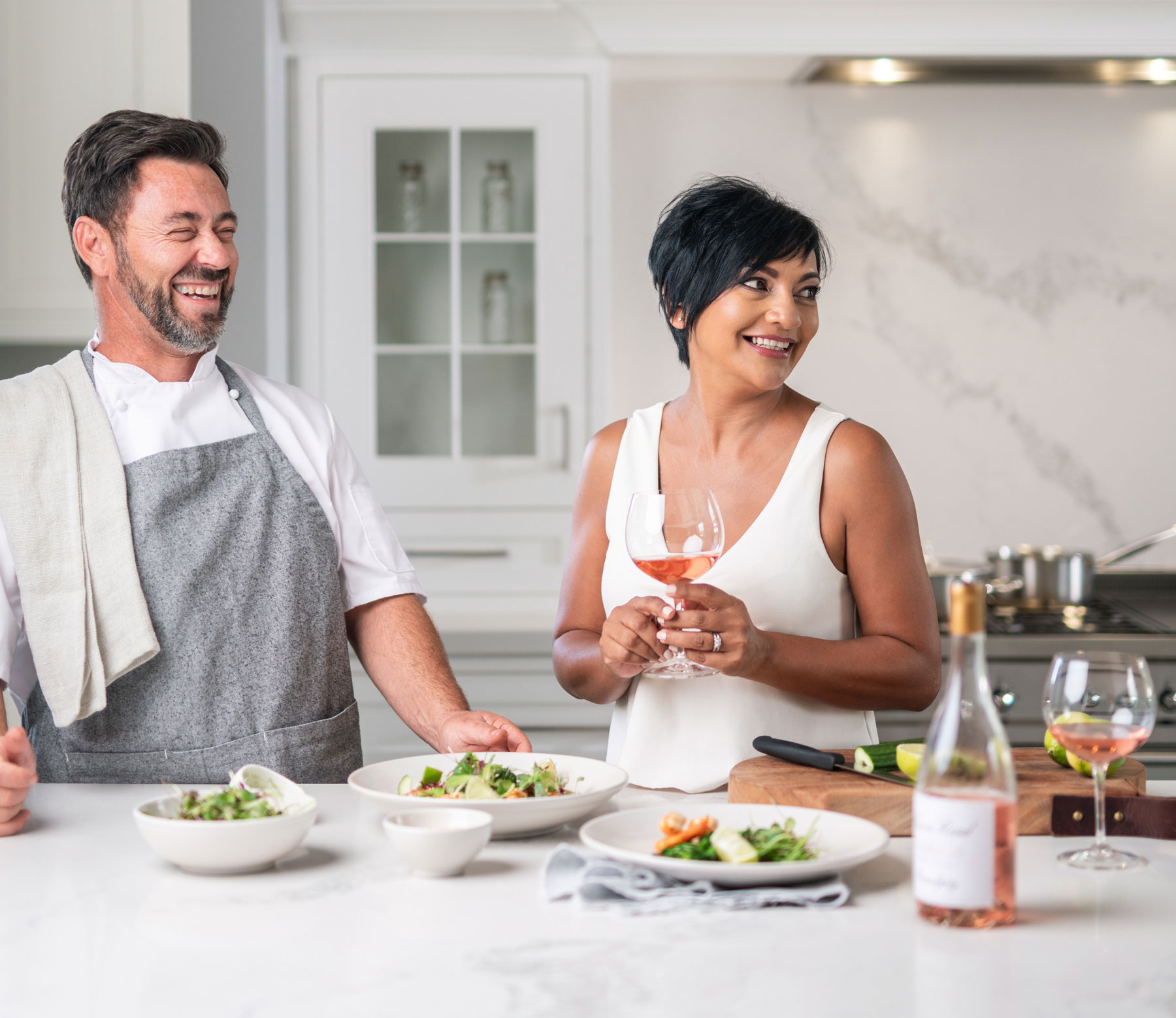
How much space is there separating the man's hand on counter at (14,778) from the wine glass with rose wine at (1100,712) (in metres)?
0.90

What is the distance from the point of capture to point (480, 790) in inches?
43.4

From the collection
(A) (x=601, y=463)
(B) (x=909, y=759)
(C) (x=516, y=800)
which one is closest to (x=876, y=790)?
(B) (x=909, y=759)

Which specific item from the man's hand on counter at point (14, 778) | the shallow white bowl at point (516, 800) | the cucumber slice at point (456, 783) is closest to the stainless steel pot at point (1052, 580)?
the shallow white bowl at point (516, 800)

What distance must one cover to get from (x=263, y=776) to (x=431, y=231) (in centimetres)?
225

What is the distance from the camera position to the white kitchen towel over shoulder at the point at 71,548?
1.40 metres

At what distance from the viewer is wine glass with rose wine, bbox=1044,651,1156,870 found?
1006mm

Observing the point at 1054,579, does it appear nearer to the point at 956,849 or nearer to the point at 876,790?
the point at 876,790

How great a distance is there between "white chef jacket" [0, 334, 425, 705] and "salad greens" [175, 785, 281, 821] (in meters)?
0.52

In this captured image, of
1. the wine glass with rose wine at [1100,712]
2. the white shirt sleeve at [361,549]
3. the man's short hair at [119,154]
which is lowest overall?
the wine glass with rose wine at [1100,712]

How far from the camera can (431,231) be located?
3182 mm

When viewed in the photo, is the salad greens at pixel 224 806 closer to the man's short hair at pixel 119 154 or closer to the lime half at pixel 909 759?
the lime half at pixel 909 759

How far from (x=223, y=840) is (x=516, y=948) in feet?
0.88

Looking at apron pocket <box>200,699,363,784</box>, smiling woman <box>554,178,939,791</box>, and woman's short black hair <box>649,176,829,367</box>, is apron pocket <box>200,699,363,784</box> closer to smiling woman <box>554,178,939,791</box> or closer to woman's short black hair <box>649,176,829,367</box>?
smiling woman <box>554,178,939,791</box>

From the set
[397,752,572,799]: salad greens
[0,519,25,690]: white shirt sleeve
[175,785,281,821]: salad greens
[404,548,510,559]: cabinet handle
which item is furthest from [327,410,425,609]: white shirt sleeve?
[404,548,510,559]: cabinet handle
